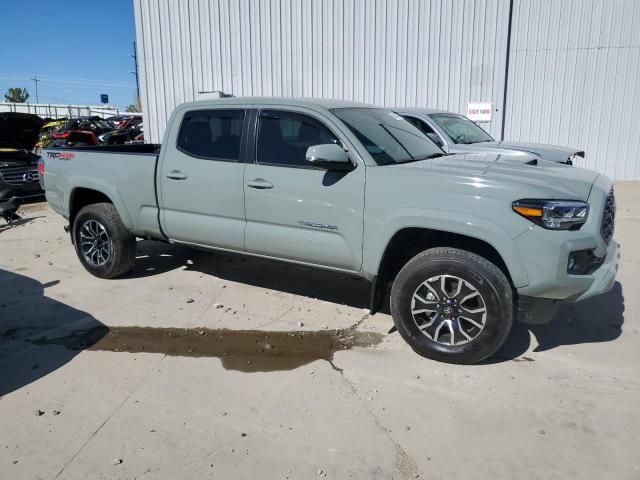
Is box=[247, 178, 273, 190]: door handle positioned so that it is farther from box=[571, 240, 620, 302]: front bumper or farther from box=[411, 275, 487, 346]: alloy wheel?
box=[571, 240, 620, 302]: front bumper

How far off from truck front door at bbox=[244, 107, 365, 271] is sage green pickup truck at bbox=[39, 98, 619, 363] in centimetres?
1

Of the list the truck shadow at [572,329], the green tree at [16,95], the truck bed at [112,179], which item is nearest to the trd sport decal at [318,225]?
the truck shadow at [572,329]

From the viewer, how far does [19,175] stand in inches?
413

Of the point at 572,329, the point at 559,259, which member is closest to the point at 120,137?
the point at 572,329

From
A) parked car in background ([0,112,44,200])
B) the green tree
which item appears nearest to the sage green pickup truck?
parked car in background ([0,112,44,200])

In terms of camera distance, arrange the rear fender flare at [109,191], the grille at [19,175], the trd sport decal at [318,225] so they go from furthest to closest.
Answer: the grille at [19,175] → the rear fender flare at [109,191] → the trd sport decal at [318,225]

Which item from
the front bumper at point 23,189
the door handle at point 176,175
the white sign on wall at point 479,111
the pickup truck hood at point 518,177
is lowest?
the front bumper at point 23,189

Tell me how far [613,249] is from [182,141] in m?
3.79

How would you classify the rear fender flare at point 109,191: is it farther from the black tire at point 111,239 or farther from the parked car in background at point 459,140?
the parked car in background at point 459,140

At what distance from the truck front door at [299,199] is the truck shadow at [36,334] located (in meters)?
1.62

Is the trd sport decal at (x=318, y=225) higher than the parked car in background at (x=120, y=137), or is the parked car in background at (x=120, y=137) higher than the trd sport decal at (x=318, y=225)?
the parked car in background at (x=120, y=137)

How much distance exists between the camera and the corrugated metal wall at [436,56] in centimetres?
1252

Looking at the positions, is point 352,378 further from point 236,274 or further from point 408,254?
point 236,274

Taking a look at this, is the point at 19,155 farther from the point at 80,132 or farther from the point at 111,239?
the point at 111,239
